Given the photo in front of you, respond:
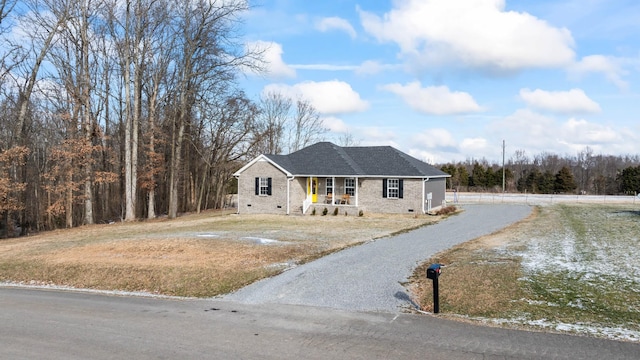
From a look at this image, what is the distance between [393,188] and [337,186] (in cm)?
382

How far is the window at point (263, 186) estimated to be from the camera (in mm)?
29812

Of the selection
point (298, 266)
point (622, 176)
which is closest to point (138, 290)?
point (298, 266)

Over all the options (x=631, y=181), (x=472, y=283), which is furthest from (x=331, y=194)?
(x=631, y=181)

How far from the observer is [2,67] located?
2619 centimetres

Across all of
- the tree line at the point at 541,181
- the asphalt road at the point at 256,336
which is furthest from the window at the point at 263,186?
the tree line at the point at 541,181

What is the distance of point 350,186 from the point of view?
98.3 ft

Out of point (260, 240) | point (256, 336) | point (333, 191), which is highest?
point (333, 191)

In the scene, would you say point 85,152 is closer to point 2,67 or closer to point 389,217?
point 2,67

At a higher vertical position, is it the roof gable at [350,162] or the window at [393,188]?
the roof gable at [350,162]

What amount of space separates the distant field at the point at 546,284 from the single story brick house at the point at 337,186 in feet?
37.8

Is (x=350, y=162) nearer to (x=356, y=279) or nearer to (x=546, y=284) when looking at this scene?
(x=356, y=279)

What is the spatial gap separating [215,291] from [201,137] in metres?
31.4

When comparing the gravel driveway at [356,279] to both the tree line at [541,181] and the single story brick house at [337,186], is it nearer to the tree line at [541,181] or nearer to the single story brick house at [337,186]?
the single story brick house at [337,186]

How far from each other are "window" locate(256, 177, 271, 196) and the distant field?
1593 centimetres
